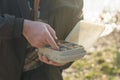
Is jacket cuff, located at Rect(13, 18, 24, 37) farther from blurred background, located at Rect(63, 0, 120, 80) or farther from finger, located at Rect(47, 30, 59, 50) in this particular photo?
blurred background, located at Rect(63, 0, 120, 80)

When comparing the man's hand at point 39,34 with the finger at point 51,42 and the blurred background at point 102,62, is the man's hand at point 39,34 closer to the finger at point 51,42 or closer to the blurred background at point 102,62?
the finger at point 51,42

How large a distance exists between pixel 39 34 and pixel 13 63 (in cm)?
32

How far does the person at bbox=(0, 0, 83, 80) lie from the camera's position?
1.58 meters

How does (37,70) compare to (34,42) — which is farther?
(37,70)

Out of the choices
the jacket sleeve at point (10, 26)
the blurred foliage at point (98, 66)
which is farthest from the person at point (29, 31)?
the blurred foliage at point (98, 66)

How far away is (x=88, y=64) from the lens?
13.8 feet

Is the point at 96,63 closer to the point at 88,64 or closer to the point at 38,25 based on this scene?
the point at 88,64

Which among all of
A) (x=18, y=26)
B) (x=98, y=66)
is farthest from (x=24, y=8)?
(x=98, y=66)

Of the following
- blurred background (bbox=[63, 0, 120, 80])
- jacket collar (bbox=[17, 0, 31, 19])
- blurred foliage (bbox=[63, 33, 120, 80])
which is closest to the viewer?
jacket collar (bbox=[17, 0, 31, 19])

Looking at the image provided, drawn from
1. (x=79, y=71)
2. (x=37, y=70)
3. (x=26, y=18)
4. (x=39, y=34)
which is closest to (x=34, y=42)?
(x=39, y=34)

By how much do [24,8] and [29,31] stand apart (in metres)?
0.19

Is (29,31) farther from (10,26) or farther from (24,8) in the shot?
(24,8)

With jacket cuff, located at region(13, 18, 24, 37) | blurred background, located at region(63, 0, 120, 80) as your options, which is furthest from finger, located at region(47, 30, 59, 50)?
blurred background, located at region(63, 0, 120, 80)

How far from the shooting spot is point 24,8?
1743 millimetres
